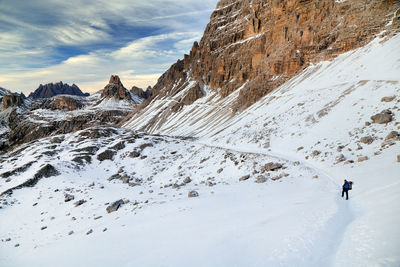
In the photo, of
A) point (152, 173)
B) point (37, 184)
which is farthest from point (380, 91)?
point (37, 184)

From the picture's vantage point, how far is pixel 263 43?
107250 millimetres

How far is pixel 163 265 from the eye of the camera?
9.06m

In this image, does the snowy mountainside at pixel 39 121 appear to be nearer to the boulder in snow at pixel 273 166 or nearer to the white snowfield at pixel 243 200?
the white snowfield at pixel 243 200

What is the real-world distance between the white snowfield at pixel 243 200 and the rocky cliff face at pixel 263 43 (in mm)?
20166

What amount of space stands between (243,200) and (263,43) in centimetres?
10893

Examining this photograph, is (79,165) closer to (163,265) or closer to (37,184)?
(37,184)

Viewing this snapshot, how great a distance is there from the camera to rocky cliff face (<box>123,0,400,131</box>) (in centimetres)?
6031

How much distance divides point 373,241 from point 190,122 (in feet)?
326

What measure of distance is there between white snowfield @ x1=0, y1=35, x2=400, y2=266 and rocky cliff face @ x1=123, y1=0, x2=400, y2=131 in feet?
66.2

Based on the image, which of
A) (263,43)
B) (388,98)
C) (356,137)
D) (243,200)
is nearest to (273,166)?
(243,200)

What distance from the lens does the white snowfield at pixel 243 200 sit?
30.3ft

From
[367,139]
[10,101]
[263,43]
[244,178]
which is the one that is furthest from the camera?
[10,101]

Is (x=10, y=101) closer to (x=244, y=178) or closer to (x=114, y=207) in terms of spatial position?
(x=114, y=207)

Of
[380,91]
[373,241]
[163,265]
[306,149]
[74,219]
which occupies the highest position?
[380,91]
